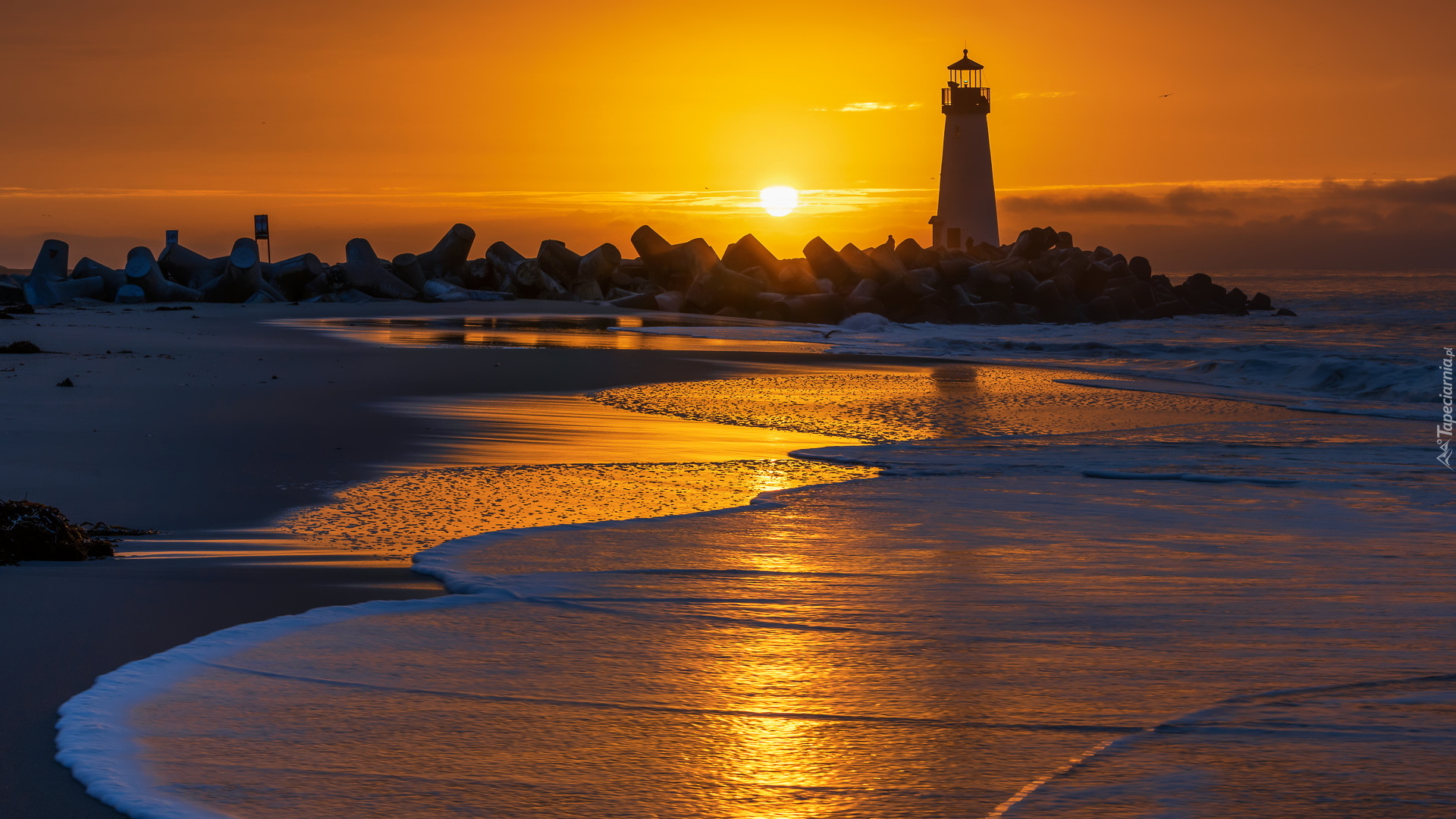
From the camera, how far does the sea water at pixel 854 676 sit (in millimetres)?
2393

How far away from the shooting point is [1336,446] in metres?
8.12

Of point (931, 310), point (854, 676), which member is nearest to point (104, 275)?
point (931, 310)

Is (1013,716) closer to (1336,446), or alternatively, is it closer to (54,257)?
(1336,446)

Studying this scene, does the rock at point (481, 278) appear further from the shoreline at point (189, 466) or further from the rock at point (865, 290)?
the shoreline at point (189, 466)

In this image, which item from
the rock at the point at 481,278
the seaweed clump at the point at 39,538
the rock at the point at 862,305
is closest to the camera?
the seaweed clump at the point at 39,538

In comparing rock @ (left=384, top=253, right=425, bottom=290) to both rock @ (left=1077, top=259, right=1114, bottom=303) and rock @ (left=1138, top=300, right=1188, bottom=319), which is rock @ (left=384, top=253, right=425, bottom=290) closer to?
rock @ (left=1077, top=259, right=1114, bottom=303)

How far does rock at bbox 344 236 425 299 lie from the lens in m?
31.3

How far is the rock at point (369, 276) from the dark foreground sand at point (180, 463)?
51.1 ft

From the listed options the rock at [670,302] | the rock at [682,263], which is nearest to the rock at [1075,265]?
the rock at [682,263]

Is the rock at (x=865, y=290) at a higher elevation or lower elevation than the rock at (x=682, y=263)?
lower

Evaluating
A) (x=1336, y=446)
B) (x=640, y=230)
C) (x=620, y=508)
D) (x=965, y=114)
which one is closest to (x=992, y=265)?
(x=640, y=230)

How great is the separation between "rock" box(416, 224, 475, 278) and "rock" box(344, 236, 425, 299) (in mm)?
1671

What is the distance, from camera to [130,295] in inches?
1073

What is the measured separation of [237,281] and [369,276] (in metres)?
3.31
